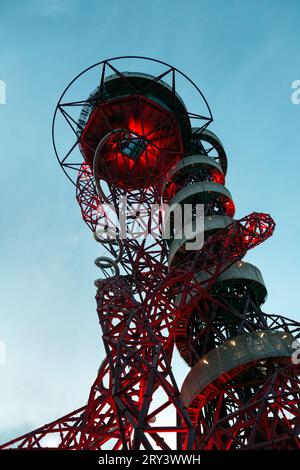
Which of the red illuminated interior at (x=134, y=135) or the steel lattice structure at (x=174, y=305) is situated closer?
the steel lattice structure at (x=174, y=305)

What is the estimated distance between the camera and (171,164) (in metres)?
37.7

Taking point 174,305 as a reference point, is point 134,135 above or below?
above

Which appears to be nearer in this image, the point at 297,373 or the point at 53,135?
the point at 297,373

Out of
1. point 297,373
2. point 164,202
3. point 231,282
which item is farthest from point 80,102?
point 297,373

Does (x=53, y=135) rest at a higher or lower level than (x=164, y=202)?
higher

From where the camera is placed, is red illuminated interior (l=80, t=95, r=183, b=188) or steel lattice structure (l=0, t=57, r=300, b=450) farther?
red illuminated interior (l=80, t=95, r=183, b=188)

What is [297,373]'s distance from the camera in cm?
2219

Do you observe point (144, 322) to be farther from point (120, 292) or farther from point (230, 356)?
point (230, 356)

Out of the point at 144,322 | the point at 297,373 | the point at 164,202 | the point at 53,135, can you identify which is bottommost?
the point at 297,373

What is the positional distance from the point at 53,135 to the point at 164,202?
41.4 feet

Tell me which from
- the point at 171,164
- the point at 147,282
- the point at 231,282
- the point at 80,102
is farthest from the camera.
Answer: the point at 171,164
